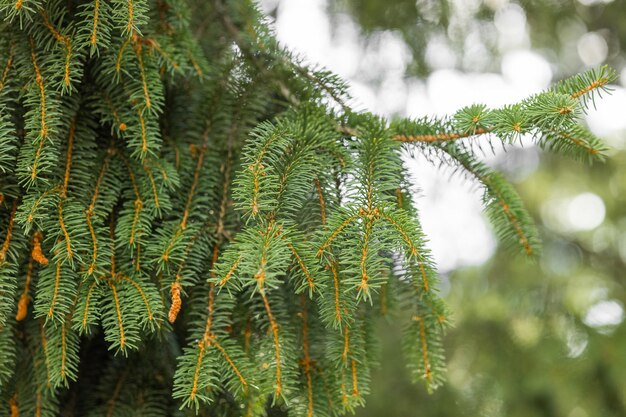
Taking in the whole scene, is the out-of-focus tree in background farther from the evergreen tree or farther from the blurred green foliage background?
the evergreen tree

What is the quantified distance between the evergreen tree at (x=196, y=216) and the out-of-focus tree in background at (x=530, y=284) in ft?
3.81

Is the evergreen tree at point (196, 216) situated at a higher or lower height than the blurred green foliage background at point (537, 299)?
lower

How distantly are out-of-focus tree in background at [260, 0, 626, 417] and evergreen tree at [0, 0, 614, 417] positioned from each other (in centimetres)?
116

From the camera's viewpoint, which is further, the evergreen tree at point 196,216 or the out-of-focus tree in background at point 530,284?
the out-of-focus tree in background at point 530,284

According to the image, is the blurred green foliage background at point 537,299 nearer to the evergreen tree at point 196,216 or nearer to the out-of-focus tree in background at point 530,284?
the out-of-focus tree in background at point 530,284

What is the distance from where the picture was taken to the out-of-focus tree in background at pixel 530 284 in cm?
209

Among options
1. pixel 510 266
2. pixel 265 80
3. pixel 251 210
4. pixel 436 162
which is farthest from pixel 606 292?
pixel 251 210

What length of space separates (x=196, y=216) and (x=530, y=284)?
2.04m

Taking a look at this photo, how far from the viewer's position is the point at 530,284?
2.57 metres

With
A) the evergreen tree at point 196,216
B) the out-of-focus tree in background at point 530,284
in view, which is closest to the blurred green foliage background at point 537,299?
the out-of-focus tree in background at point 530,284

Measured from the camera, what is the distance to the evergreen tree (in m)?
0.78

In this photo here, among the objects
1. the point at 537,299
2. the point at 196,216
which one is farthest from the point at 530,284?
the point at 196,216

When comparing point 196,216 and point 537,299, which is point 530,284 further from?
point 196,216

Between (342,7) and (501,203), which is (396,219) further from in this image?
(342,7)
